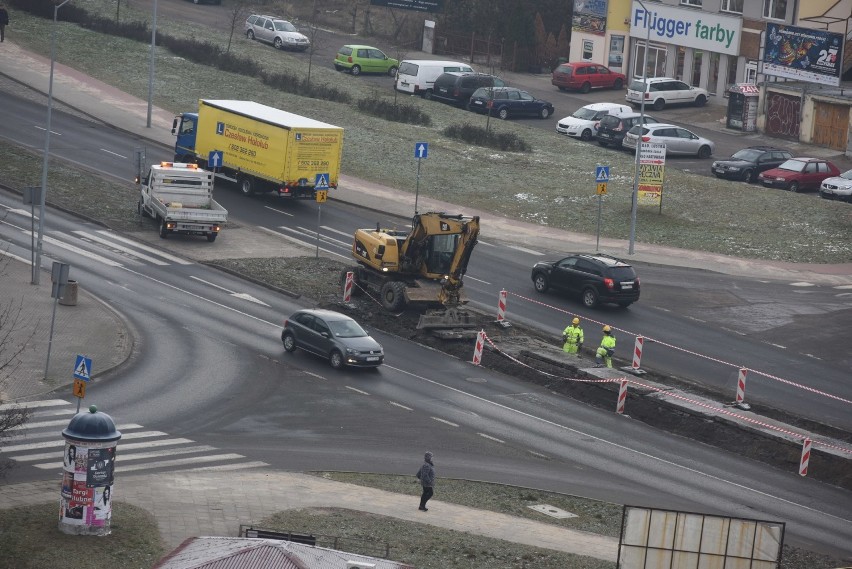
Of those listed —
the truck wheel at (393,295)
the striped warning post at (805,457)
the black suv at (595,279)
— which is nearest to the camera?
the striped warning post at (805,457)

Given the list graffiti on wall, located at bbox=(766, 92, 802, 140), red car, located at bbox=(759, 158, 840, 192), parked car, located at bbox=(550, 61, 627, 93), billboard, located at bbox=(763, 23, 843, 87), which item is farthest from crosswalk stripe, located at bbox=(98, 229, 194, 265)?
parked car, located at bbox=(550, 61, 627, 93)

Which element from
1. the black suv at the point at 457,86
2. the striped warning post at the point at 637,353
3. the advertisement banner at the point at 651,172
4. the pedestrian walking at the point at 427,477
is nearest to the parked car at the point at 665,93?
the black suv at the point at 457,86

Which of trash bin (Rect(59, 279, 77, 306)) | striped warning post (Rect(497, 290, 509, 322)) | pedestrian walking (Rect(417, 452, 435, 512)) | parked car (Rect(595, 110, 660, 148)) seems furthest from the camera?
parked car (Rect(595, 110, 660, 148))

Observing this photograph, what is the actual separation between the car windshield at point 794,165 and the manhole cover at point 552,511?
38352 millimetres

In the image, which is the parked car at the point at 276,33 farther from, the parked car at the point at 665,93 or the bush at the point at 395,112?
the parked car at the point at 665,93

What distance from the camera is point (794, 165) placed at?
62.8m

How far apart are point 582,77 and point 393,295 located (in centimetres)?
4235

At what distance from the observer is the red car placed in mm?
62125

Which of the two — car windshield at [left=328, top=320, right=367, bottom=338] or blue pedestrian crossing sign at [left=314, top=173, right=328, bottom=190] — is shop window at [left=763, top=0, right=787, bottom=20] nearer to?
blue pedestrian crossing sign at [left=314, top=173, right=328, bottom=190]

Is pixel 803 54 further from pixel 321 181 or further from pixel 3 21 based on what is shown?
pixel 3 21

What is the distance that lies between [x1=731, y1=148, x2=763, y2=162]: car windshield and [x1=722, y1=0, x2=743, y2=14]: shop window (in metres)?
16.2

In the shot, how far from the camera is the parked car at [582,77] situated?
266ft

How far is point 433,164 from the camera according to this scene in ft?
208

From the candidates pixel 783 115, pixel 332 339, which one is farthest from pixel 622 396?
pixel 783 115
